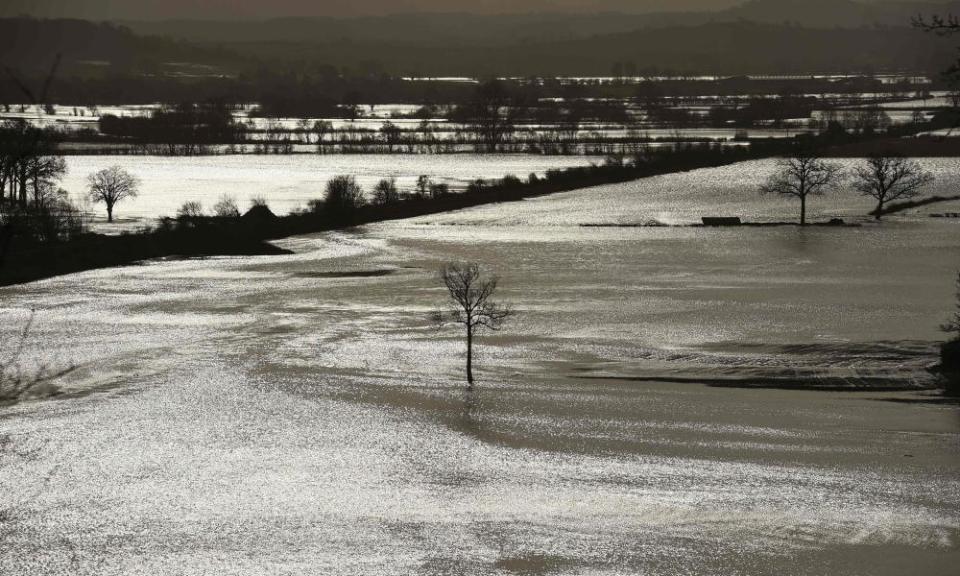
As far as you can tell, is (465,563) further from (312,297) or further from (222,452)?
(312,297)

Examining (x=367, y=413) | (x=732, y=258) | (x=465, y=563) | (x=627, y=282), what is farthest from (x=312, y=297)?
(x=465, y=563)

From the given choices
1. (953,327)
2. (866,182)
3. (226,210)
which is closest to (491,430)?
(953,327)

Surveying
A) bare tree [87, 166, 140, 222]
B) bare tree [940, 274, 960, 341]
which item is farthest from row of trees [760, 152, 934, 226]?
bare tree [87, 166, 140, 222]

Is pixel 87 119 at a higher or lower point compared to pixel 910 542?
higher

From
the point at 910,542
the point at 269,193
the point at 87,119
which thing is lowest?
the point at 910,542

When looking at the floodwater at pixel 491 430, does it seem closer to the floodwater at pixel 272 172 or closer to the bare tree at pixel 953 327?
the bare tree at pixel 953 327

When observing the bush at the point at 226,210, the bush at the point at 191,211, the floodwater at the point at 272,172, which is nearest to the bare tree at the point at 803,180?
the floodwater at the point at 272,172
